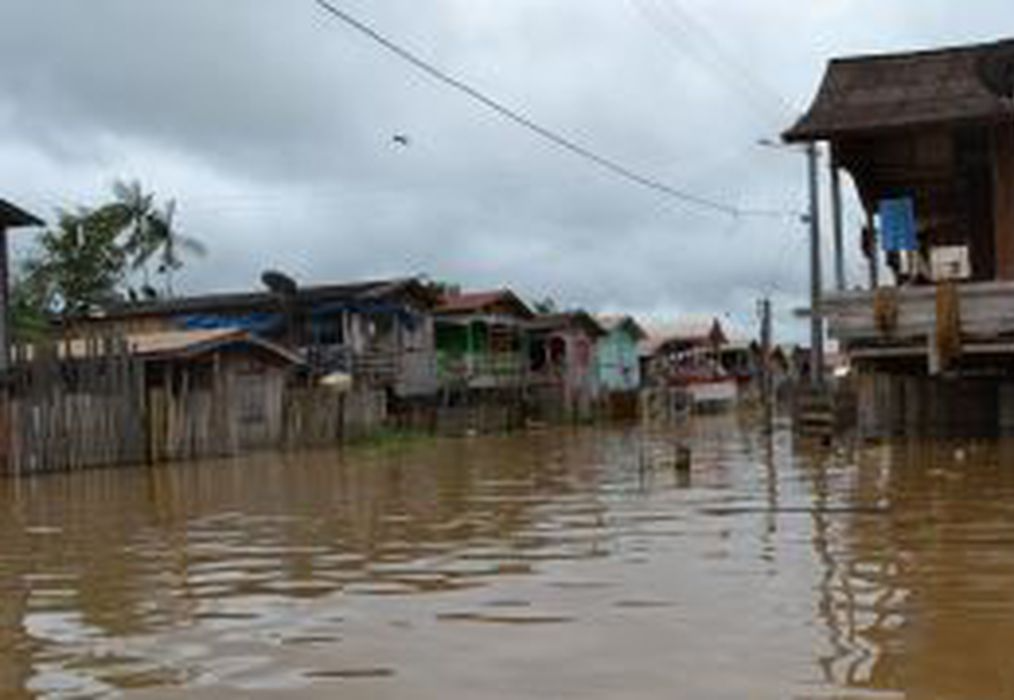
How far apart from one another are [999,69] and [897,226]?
245cm

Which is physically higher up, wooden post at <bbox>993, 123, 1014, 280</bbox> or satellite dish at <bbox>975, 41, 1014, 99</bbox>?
satellite dish at <bbox>975, 41, 1014, 99</bbox>

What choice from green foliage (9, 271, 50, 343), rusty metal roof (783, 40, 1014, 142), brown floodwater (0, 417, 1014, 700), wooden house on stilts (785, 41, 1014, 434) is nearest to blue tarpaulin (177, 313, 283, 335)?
green foliage (9, 271, 50, 343)

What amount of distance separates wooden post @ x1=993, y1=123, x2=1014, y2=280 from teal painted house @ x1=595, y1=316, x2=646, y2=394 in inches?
1742

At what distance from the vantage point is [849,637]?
24.9 ft

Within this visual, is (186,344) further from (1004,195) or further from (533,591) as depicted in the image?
(533,591)

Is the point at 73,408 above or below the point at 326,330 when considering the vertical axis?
below

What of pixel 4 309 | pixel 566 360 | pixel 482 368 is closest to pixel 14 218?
pixel 4 309

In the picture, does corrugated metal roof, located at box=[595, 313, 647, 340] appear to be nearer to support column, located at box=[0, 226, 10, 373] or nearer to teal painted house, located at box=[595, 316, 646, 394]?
teal painted house, located at box=[595, 316, 646, 394]

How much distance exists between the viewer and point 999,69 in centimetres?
2219

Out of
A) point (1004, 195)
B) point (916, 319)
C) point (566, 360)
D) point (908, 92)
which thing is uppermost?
point (908, 92)

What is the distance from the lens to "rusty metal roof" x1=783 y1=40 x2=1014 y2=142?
21734mm

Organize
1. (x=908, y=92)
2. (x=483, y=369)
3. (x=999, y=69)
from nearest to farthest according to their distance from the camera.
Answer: (x=999, y=69) < (x=908, y=92) < (x=483, y=369)

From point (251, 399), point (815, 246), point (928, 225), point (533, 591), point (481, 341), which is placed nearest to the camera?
point (533, 591)

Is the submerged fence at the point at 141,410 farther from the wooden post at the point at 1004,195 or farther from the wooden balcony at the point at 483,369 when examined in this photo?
the wooden post at the point at 1004,195
